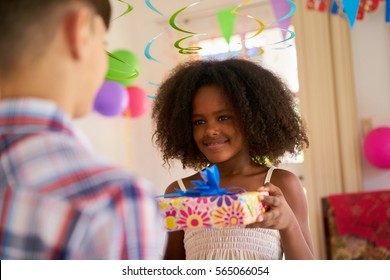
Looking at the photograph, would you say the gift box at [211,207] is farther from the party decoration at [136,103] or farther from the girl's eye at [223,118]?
the party decoration at [136,103]

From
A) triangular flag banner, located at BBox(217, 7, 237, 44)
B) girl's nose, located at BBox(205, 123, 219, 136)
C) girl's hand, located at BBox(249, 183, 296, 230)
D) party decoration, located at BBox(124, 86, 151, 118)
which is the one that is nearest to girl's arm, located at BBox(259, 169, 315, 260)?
girl's hand, located at BBox(249, 183, 296, 230)

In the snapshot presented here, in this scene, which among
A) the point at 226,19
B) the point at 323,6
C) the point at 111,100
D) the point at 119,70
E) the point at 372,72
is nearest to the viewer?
the point at 226,19

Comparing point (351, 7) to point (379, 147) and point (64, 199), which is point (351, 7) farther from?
point (379, 147)

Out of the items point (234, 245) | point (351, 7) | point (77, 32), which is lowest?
point (234, 245)

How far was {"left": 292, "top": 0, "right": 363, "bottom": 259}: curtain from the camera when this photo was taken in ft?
6.47

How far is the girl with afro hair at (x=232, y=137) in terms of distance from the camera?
0.76m

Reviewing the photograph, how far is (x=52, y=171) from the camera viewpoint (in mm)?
311

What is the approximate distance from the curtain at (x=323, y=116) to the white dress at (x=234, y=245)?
1236 millimetres

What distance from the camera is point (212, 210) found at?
0.59 metres

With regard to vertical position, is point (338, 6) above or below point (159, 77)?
above

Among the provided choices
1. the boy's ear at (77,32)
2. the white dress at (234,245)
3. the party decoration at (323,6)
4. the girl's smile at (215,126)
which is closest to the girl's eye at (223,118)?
the girl's smile at (215,126)

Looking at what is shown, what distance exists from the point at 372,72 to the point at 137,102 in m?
0.75

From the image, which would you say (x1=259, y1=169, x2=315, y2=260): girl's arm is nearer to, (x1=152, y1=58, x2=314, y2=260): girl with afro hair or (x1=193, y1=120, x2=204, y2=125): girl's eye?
(x1=152, y1=58, x2=314, y2=260): girl with afro hair

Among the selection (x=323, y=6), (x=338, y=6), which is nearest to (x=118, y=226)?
(x=338, y=6)
